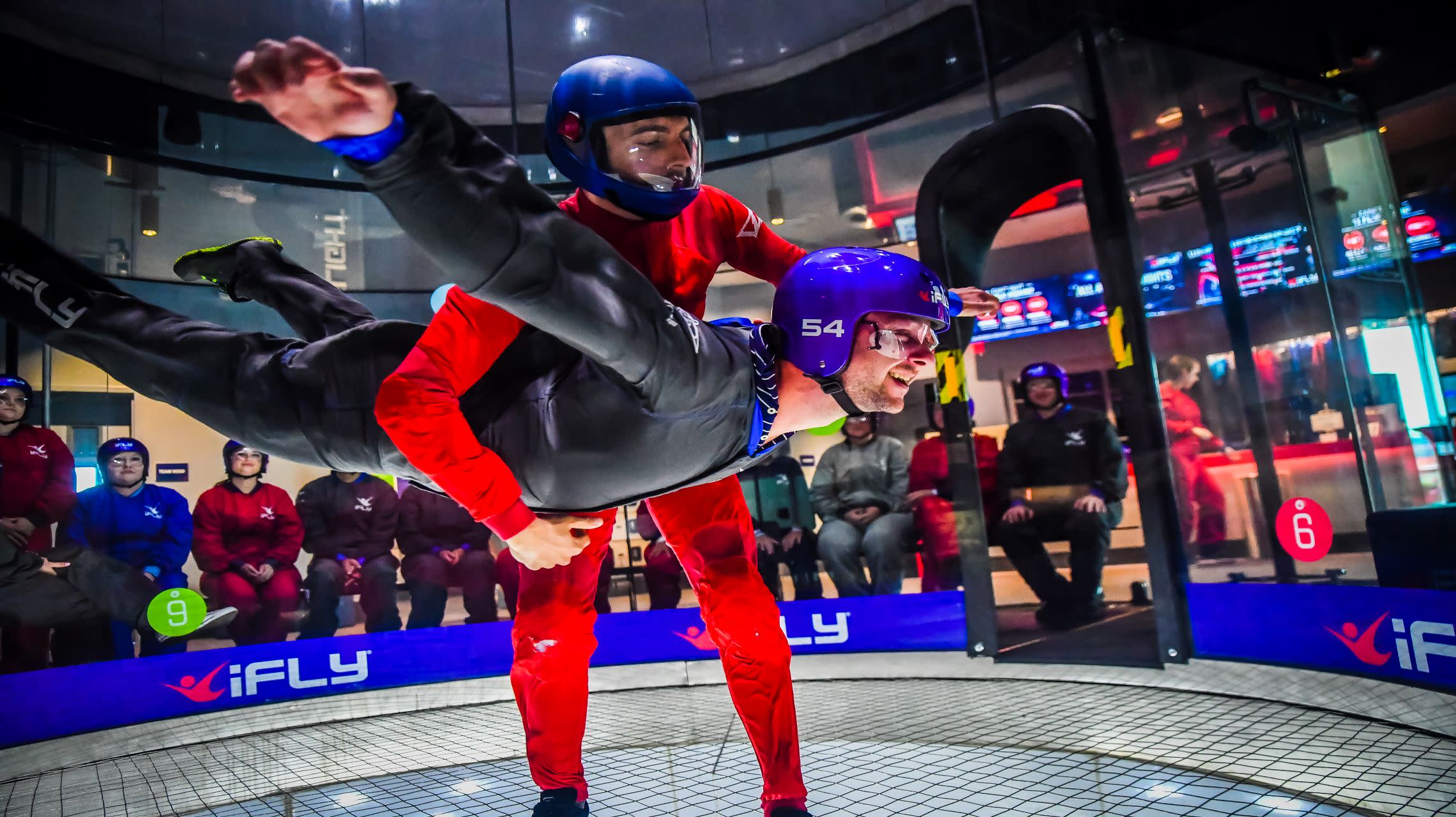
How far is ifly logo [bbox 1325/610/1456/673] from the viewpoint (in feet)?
7.35

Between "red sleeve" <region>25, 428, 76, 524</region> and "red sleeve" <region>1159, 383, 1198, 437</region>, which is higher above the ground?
"red sleeve" <region>25, 428, 76, 524</region>

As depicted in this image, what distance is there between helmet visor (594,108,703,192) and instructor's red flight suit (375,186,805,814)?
11cm

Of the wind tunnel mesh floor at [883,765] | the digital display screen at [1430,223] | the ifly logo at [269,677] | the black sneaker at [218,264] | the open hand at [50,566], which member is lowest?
the wind tunnel mesh floor at [883,765]

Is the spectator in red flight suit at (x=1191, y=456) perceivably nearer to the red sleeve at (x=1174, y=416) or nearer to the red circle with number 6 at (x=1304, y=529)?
the red sleeve at (x=1174, y=416)

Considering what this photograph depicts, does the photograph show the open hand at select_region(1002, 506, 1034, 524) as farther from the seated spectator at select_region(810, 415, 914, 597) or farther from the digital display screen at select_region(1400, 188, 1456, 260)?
the digital display screen at select_region(1400, 188, 1456, 260)

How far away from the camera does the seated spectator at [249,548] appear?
3.59 metres

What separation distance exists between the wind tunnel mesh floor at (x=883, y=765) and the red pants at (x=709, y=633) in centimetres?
30

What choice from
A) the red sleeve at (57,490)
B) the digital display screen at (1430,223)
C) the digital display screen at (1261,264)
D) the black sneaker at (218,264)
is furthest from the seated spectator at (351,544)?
the digital display screen at (1430,223)

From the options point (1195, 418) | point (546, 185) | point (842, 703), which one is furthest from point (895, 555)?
point (546, 185)

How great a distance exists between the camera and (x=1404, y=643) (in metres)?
2.36

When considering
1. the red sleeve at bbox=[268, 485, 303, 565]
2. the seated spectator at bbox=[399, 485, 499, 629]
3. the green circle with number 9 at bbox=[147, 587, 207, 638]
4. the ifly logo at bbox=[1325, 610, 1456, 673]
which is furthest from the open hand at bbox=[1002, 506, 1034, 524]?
the green circle with number 9 at bbox=[147, 587, 207, 638]

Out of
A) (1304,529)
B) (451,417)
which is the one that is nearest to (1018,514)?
(1304,529)

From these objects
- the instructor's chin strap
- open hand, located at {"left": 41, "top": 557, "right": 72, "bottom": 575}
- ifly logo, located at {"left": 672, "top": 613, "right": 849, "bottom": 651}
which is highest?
the instructor's chin strap

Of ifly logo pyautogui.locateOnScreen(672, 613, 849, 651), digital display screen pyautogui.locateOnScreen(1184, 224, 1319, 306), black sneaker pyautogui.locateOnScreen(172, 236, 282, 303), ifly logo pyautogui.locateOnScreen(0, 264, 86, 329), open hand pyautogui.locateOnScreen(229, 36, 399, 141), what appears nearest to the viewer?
open hand pyautogui.locateOnScreen(229, 36, 399, 141)
